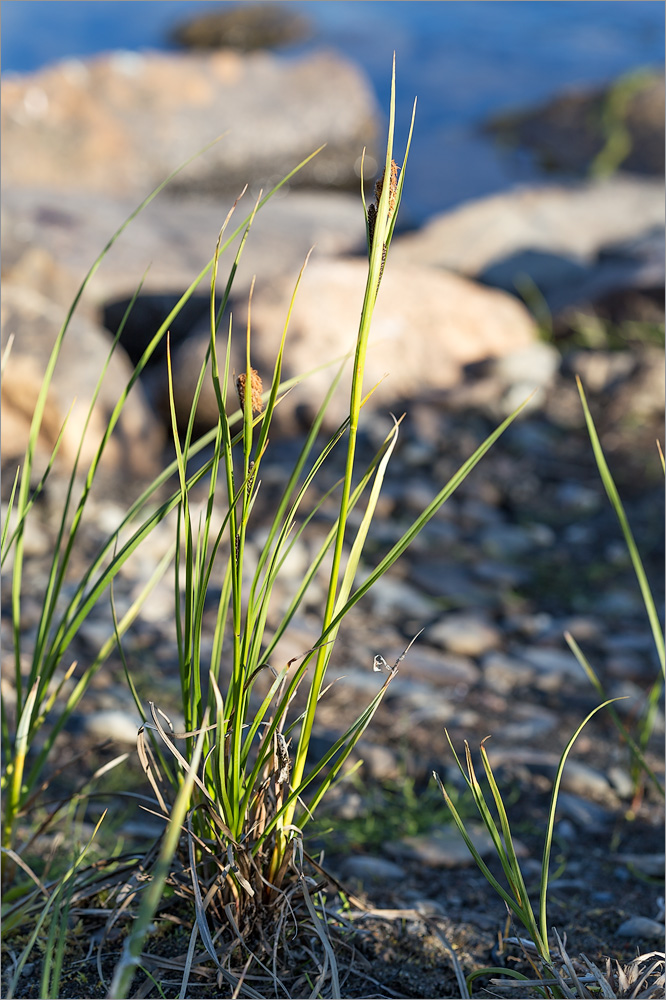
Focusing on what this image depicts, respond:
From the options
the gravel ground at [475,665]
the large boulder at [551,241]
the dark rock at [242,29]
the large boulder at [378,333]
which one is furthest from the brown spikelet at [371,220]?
the dark rock at [242,29]

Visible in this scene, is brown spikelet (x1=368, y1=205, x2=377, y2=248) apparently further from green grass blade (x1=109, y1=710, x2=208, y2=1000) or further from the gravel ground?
the gravel ground

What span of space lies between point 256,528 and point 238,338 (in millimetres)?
980

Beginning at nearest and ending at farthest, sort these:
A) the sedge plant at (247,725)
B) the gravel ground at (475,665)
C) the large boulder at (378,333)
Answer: the sedge plant at (247,725) → the gravel ground at (475,665) → the large boulder at (378,333)

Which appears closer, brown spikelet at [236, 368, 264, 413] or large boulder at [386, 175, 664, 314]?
brown spikelet at [236, 368, 264, 413]

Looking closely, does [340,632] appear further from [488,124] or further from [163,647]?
[488,124]

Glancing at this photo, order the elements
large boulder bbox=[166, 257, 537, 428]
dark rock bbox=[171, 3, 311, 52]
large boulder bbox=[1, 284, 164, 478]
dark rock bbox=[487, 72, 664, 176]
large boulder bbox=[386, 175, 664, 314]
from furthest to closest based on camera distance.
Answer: dark rock bbox=[171, 3, 311, 52] → dark rock bbox=[487, 72, 664, 176] → large boulder bbox=[386, 175, 664, 314] → large boulder bbox=[166, 257, 537, 428] → large boulder bbox=[1, 284, 164, 478]

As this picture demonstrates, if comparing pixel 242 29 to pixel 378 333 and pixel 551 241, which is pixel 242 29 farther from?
pixel 378 333

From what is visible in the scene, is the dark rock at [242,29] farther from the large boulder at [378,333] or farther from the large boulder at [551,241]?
the large boulder at [378,333]

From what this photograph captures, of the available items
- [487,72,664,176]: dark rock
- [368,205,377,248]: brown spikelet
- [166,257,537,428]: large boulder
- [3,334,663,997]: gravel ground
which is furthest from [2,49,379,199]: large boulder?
[368,205,377,248]: brown spikelet

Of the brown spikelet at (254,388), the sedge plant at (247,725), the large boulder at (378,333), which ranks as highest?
the brown spikelet at (254,388)

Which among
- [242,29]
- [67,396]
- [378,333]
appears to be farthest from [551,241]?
[242,29]

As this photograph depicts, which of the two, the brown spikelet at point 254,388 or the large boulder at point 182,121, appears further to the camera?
the large boulder at point 182,121

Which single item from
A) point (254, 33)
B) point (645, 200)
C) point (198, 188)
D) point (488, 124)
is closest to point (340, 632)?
point (645, 200)

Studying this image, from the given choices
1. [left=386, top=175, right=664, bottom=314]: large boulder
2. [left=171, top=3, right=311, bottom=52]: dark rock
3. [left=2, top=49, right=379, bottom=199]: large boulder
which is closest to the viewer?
[left=386, top=175, right=664, bottom=314]: large boulder
